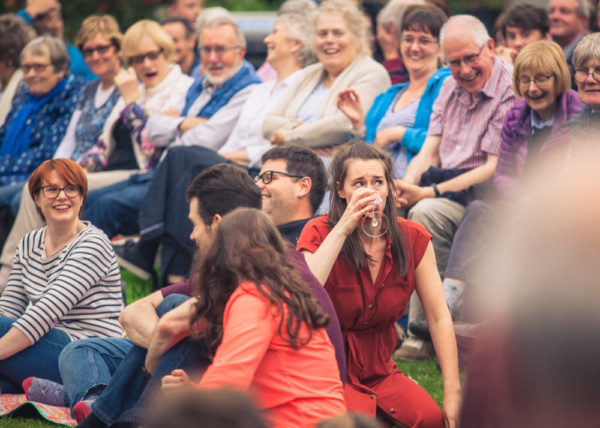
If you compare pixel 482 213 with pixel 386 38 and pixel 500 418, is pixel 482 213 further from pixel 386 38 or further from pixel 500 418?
pixel 500 418

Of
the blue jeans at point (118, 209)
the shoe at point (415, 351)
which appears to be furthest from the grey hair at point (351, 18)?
the shoe at point (415, 351)

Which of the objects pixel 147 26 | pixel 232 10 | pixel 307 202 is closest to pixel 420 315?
pixel 307 202

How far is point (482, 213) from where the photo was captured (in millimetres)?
5477

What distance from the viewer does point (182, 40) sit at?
9.50 metres

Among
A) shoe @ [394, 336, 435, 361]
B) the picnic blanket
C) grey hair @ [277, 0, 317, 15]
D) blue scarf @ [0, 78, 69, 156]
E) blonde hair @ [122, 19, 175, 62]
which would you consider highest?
grey hair @ [277, 0, 317, 15]

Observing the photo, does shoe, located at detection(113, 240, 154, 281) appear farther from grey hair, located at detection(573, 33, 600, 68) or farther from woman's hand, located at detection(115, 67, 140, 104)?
grey hair, located at detection(573, 33, 600, 68)

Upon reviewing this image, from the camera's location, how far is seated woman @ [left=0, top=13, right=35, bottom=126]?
9.12m

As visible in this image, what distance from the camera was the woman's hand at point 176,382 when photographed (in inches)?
120

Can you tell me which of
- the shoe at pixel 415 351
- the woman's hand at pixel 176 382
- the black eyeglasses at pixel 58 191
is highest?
the black eyeglasses at pixel 58 191

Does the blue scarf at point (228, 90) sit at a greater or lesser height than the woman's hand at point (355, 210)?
lesser

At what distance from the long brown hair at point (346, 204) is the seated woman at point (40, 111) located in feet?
15.7

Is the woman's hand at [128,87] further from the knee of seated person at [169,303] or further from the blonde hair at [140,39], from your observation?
the knee of seated person at [169,303]

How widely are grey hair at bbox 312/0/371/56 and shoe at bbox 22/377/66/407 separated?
3.68 metres

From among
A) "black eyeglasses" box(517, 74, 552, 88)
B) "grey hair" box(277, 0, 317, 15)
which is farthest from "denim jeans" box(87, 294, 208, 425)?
"grey hair" box(277, 0, 317, 15)
